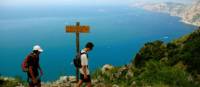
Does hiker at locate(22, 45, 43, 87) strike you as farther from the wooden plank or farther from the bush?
the bush

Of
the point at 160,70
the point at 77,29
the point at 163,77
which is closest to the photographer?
the point at 77,29

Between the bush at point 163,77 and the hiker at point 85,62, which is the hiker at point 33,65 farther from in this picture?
the bush at point 163,77

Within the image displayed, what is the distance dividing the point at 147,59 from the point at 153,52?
63 centimetres

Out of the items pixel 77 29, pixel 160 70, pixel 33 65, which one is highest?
pixel 77 29

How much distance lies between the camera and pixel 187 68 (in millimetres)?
12898

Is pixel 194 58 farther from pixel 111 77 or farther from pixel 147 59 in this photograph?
pixel 111 77

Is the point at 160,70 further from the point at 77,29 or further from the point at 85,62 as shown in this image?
the point at 85,62

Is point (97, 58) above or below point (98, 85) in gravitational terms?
below

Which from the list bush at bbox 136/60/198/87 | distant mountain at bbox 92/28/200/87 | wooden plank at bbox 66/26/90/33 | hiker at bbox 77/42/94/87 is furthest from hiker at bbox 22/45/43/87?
bush at bbox 136/60/198/87

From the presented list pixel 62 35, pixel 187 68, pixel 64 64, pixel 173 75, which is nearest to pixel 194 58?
pixel 187 68

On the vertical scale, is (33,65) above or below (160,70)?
above

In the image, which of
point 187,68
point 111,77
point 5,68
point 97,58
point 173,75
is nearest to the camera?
point 173,75

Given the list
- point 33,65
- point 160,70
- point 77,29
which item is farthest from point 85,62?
point 160,70

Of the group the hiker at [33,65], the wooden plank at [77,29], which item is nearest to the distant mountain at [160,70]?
the wooden plank at [77,29]
